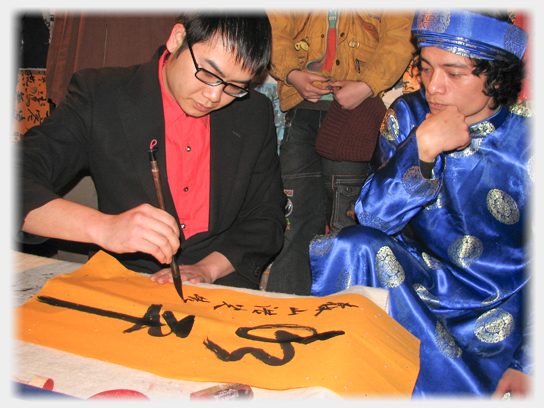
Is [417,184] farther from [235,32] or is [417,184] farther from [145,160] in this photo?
[145,160]

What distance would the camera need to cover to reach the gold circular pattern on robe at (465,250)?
132cm

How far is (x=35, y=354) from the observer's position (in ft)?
2.47

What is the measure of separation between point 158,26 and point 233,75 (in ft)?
3.59

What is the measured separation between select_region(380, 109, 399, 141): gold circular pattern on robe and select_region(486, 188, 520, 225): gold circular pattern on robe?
0.37m

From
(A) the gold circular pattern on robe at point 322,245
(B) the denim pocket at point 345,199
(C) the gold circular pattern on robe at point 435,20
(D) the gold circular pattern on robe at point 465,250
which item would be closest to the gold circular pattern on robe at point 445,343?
(D) the gold circular pattern on robe at point 465,250

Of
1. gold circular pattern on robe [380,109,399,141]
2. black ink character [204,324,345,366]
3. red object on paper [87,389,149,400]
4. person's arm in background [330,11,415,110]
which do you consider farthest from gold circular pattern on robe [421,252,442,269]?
red object on paper [87,389,149,400]

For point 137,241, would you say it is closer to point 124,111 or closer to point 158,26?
point 124,111

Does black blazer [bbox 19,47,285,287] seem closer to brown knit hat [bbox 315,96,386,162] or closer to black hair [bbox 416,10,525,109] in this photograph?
brown knit hat [bbox 315,96,386,162]

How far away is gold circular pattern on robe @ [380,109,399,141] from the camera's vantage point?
4.85 ft

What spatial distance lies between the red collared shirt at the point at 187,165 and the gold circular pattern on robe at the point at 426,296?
0.71 meters

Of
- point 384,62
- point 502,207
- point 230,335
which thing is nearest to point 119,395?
point 230,335

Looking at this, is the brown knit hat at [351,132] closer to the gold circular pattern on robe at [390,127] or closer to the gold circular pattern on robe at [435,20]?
the gold circular pattern on robe at [390,127]

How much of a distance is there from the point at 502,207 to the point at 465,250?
18 cm

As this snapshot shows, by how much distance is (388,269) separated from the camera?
45.3 inches
